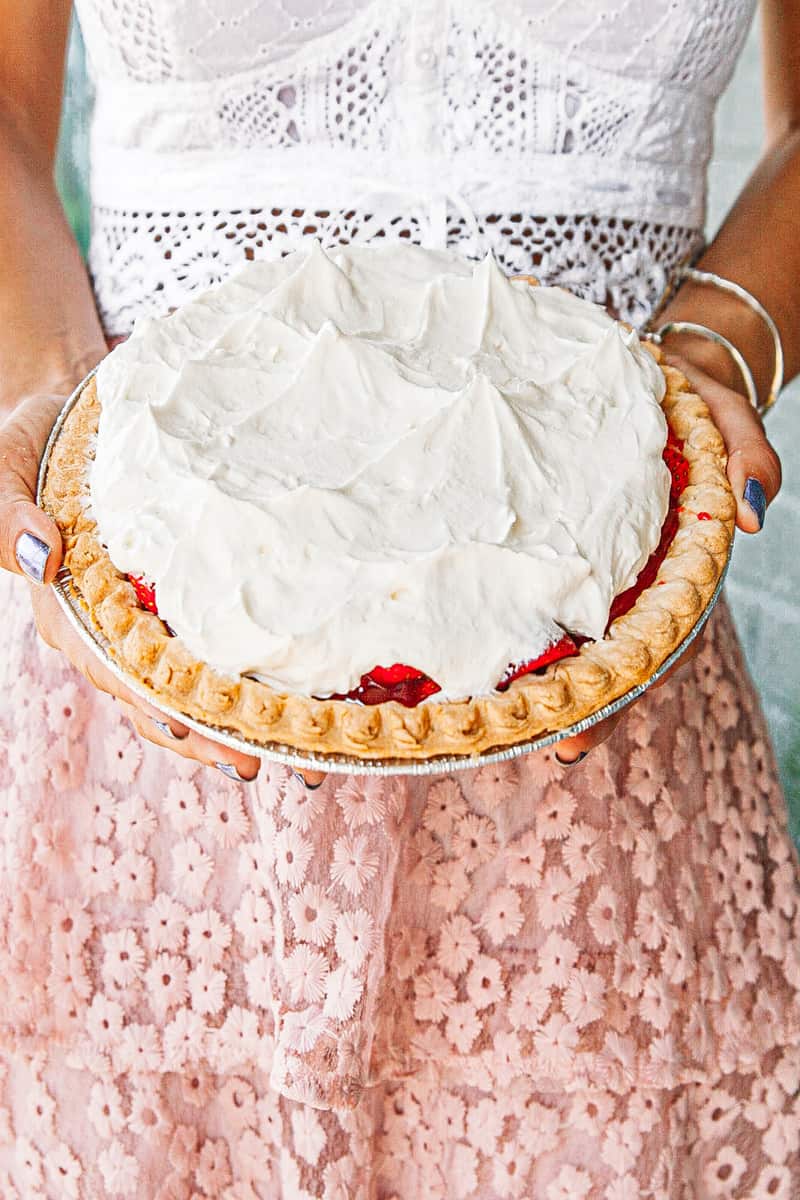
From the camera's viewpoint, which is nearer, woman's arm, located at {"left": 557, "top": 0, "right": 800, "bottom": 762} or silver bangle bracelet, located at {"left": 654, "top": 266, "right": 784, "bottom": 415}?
woman's arm, located at {"left": 557, "top": 0, "right": 800, "bottom": 762}

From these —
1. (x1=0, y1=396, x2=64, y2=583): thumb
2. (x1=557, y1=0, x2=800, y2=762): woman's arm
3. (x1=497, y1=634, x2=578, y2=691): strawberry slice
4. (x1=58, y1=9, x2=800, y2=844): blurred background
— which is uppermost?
(x1=557, y1=0, x2=800, y2=762): woman's arm

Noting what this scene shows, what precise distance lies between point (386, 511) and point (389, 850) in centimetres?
44

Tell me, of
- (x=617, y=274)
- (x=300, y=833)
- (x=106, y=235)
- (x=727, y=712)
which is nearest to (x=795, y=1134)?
(x=727, y=712)

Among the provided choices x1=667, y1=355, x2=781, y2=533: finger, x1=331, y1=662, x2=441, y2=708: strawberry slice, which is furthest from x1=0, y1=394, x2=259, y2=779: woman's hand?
x1=667, y1=355, x2=781, y2=533: finger

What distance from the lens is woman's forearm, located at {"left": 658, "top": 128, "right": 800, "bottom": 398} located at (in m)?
1.51

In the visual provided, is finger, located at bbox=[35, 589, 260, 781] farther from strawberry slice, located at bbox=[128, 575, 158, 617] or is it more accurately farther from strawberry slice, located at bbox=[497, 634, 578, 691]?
strawberry slice, located at bbox=[497, 634, 578, 691]

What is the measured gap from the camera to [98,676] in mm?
1101

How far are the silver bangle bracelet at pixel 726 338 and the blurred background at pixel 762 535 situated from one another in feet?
3.62

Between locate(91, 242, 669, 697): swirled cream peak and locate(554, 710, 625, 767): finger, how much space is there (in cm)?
11

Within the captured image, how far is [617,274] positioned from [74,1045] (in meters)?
1.25

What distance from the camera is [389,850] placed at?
123 cm

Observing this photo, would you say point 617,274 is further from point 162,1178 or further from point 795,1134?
point 162,1178

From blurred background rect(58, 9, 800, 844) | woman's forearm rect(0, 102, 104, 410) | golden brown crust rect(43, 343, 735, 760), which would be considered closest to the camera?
golden brown crust rect(43, 343, 735, 760)

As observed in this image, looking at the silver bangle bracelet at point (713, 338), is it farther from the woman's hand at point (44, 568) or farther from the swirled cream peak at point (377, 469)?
the woman's hand at point (44, 568)
